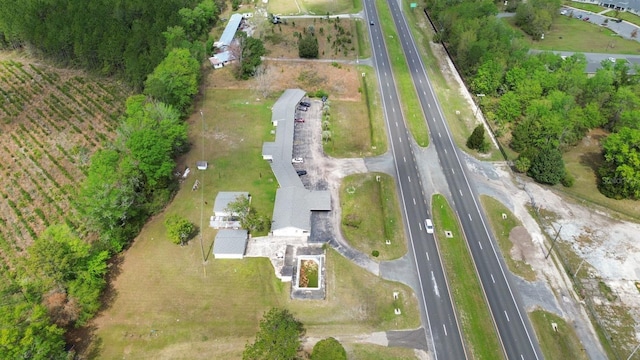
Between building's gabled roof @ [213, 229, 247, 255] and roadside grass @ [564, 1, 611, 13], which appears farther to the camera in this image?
roadside grass @ [564, 1, 611, 13]

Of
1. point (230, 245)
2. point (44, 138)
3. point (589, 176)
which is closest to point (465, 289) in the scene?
point (230, 245)

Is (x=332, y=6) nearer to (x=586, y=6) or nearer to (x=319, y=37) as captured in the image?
(x=319, y=37)

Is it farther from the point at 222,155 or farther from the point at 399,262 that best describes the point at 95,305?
the point at 399,262

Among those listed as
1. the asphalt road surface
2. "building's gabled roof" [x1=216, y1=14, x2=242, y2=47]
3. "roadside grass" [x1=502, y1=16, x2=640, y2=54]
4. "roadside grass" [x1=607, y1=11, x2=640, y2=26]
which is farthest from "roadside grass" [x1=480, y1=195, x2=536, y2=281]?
"roadside grass" [x1=607, y1=11, x2=640, y2=26]

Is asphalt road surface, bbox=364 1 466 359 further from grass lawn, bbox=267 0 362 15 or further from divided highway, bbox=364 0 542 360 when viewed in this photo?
grass lawn, bbox=267 0 362 15

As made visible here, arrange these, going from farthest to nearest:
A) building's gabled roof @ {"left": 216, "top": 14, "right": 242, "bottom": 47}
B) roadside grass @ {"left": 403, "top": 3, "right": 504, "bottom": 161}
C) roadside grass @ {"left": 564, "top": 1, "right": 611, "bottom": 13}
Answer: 1. roadside grass @ {"left": 564, "top": 1, "right": 611, "bottom": 13}
2. building's gabled roof @ {"left": 216, "top": 14, "right": 242, "bottom": 47}
3. roadside grass @ {"left": 403, "top": 3, "right": 504, "bottom": 161}

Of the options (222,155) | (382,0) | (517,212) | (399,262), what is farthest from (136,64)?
(382,0)
